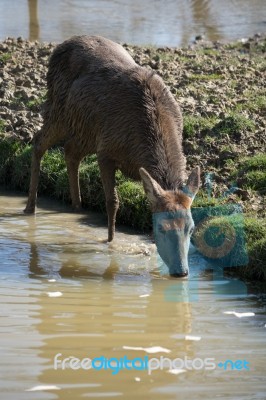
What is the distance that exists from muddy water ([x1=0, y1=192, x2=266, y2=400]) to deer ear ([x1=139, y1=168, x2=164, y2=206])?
2.67 feet

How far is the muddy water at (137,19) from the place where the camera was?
748 inches

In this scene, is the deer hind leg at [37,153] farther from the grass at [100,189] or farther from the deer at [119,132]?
the grass at [100,189]

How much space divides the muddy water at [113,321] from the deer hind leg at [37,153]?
0.48m

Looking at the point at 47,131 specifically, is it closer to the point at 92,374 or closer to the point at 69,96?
the point at 69,96

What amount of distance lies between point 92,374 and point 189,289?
222 cm

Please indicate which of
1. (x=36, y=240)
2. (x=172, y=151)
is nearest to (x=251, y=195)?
(x=172, y=151)

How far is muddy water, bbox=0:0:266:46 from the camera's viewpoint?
62.3 ft

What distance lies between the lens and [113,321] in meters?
7.18

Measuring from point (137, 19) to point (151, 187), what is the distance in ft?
45.1

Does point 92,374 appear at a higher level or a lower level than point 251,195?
lower

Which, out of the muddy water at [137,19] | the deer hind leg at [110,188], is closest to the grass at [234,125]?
the deer hind leg at [110,188]

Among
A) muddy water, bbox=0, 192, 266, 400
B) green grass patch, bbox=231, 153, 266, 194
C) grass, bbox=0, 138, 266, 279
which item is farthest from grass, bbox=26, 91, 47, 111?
green grass patch, bbox=231, 153, 266, 194

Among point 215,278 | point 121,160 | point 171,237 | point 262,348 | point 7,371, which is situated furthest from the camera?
point 121,160

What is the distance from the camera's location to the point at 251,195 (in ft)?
32.7
